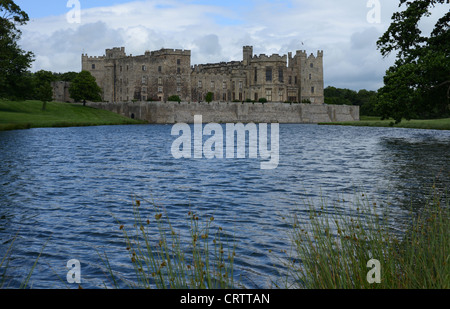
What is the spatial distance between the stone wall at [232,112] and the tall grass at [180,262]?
276 ft

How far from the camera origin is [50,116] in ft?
239

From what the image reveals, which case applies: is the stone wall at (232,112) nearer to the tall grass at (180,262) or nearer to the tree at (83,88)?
the tree at (83,88)

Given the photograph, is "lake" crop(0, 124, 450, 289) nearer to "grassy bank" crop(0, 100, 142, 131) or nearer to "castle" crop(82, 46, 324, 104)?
"grassy bank" crop(0, 100, 142, 131)

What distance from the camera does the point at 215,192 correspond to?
1789 cm

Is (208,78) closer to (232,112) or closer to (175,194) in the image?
(232,112)

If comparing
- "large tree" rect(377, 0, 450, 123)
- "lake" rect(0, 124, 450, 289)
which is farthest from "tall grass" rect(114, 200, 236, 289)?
"large tree" rect(377, 0, 450, 123)

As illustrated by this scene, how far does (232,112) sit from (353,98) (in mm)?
47625

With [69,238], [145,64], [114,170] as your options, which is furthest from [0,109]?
[69,238]

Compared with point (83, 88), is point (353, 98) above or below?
above

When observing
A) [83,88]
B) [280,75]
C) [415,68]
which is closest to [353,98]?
[280,75]

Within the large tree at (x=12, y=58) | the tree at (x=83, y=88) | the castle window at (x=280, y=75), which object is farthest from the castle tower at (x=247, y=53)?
the large tree at (x=12, y=58)

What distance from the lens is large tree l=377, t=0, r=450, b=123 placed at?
30.5 metres

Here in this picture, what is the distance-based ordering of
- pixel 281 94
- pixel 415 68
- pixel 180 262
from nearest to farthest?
pixel 180 262 → pixel 415 68 → pixel 281 94

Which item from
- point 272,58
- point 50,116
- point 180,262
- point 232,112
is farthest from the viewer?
point 272,58
